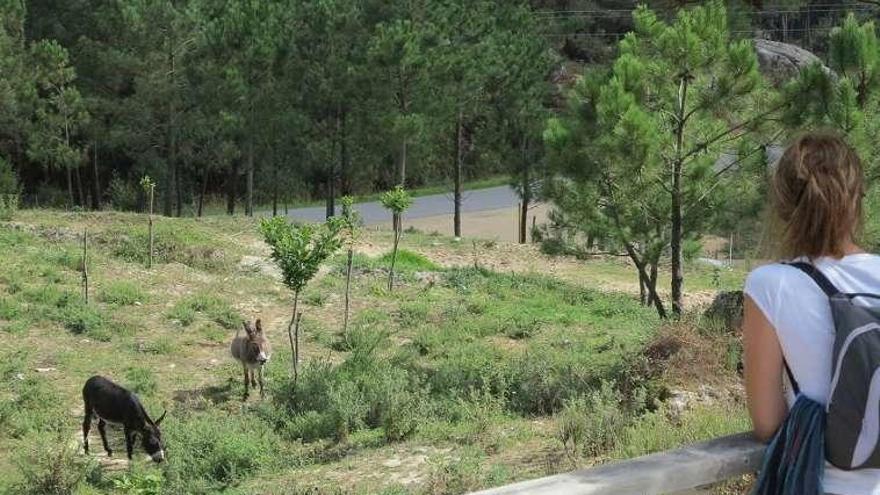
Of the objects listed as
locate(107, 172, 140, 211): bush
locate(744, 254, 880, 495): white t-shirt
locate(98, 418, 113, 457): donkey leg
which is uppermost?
locate(744, 254, 880, 495): white t-shirt

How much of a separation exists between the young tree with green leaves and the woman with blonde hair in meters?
8.55

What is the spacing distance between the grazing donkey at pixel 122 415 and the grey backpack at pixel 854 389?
767cm

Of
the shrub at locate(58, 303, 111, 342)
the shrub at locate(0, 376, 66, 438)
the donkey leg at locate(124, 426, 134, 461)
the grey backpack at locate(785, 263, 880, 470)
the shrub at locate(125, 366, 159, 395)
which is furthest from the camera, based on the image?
the shrub at locate(58, 303, 111, 342)

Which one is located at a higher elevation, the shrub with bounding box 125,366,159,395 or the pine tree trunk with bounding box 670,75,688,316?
the pine tree trunk with bounding box 670,75,688,316

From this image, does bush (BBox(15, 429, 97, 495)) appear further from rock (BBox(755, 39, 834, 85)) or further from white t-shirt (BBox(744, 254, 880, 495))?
rock (BBox(755, 39, 834, 85))

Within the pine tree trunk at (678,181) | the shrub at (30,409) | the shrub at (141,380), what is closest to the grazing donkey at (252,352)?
the shrub at (141,380)

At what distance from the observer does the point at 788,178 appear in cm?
223

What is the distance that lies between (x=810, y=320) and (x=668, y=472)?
22.8 inches

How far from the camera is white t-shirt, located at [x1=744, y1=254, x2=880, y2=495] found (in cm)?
210

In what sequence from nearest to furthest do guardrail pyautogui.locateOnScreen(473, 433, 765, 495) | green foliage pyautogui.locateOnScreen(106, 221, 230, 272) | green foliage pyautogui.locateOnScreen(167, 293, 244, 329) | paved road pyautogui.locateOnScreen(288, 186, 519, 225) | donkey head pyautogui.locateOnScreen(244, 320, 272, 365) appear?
1. guardrail pyautogui.locateOnScreen(473, 433, 765, 495)
2. donkey head pyautogui.locateOnScreen(244, 320, 272, 365)
3. green foliage pyautogui.locateOnScreen(167, 293, 244, 329)
4. green foliage pyautogui.locateOnScreen(106, 221, 230, 272)
5. paved road pyautogui.locateOnScreen(288, 186, 519, 225)

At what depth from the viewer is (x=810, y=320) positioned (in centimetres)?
210

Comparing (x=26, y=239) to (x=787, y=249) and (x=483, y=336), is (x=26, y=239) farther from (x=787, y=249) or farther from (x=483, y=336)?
(x=787, y=249)

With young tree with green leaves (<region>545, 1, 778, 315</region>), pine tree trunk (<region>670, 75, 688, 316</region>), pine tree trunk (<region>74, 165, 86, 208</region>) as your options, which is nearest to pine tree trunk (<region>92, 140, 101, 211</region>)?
pine tree trunk (<region>74, 165, 86, 208</region>)

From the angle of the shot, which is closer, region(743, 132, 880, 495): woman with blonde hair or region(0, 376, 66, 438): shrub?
region(743, 132, 880, 495): woman with blonde hair
